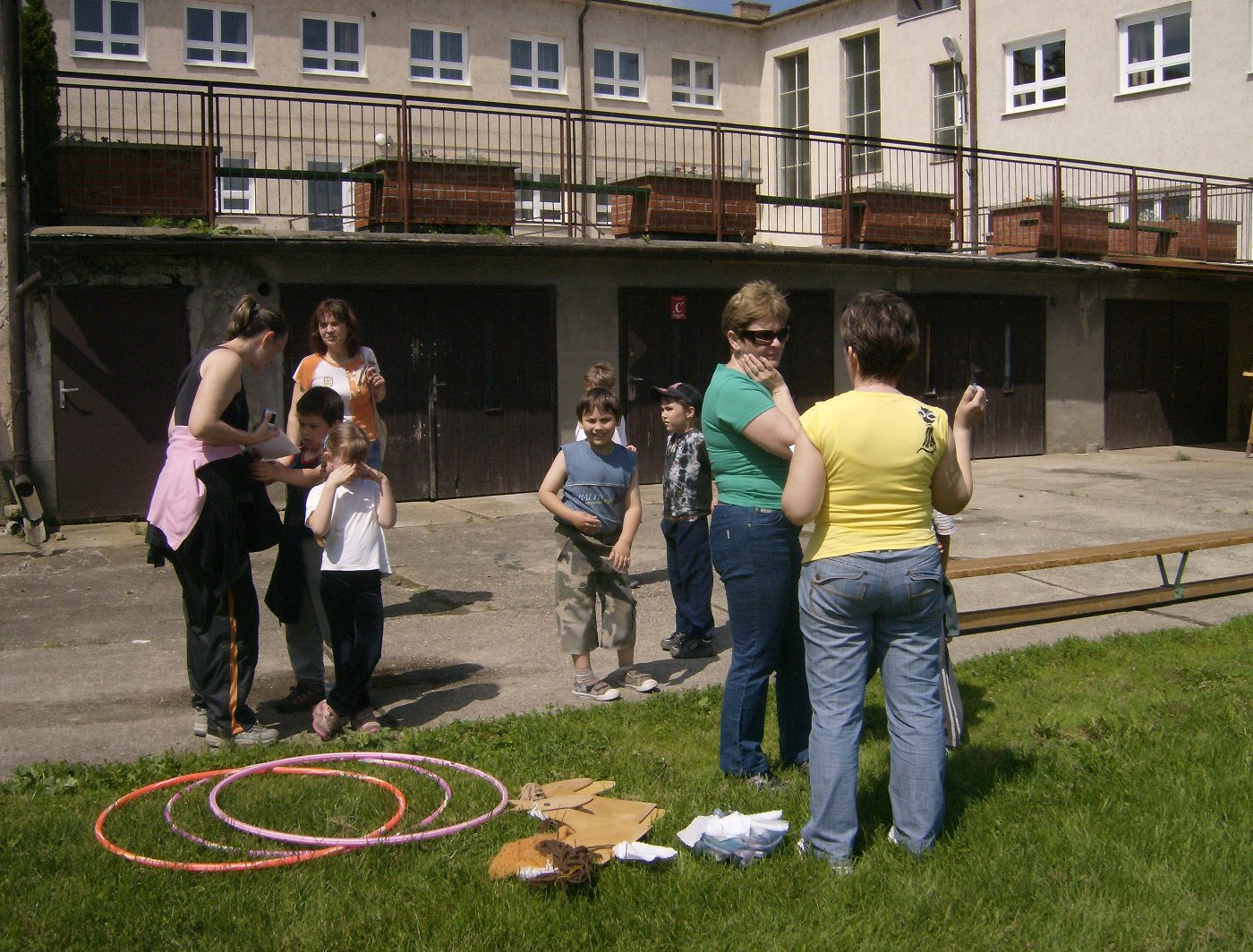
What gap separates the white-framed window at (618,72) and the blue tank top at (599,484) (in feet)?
75.1

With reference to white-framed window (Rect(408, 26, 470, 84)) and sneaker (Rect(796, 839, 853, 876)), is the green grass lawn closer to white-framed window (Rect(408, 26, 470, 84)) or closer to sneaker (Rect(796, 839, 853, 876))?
sneaker (Rect(796, 839, 853, 876))

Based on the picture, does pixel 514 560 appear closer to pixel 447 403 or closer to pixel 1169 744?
pixel 447 403

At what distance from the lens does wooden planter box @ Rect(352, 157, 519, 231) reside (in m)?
12.8

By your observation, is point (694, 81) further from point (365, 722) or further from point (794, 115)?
point (365, 722)

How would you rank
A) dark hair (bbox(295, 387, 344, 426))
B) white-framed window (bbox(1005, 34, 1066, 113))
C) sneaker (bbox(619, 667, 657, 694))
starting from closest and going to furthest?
dark hair (bbox(295, 387, 344, 426)), sneaker (bbox(619, 667, 657, 694)), white-framed window (bbox(1005, 34, 1066, 113))

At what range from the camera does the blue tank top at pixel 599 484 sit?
571cm

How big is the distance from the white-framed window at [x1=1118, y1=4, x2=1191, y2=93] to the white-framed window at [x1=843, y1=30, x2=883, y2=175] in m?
5.55

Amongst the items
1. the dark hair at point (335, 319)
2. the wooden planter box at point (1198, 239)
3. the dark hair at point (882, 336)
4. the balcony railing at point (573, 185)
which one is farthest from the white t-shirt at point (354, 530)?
the wooden planter box at point (1198, 239)

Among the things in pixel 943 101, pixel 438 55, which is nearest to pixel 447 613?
pixel 438 55

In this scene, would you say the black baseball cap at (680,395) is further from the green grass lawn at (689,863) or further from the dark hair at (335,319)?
the green grass lawn at (689,863)

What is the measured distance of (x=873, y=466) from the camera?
362 centimetres

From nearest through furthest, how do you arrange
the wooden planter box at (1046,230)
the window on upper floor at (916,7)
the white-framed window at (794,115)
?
the wooden planter box at (1046,230)
the window on upper floor at (916,7)
the white-framed window at (794,115)

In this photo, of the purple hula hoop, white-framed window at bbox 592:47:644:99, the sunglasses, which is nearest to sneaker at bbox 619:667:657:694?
the purple hula hoop

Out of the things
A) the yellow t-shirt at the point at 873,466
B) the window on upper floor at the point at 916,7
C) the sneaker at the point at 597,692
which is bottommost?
the sneaker at the point at 597,692
